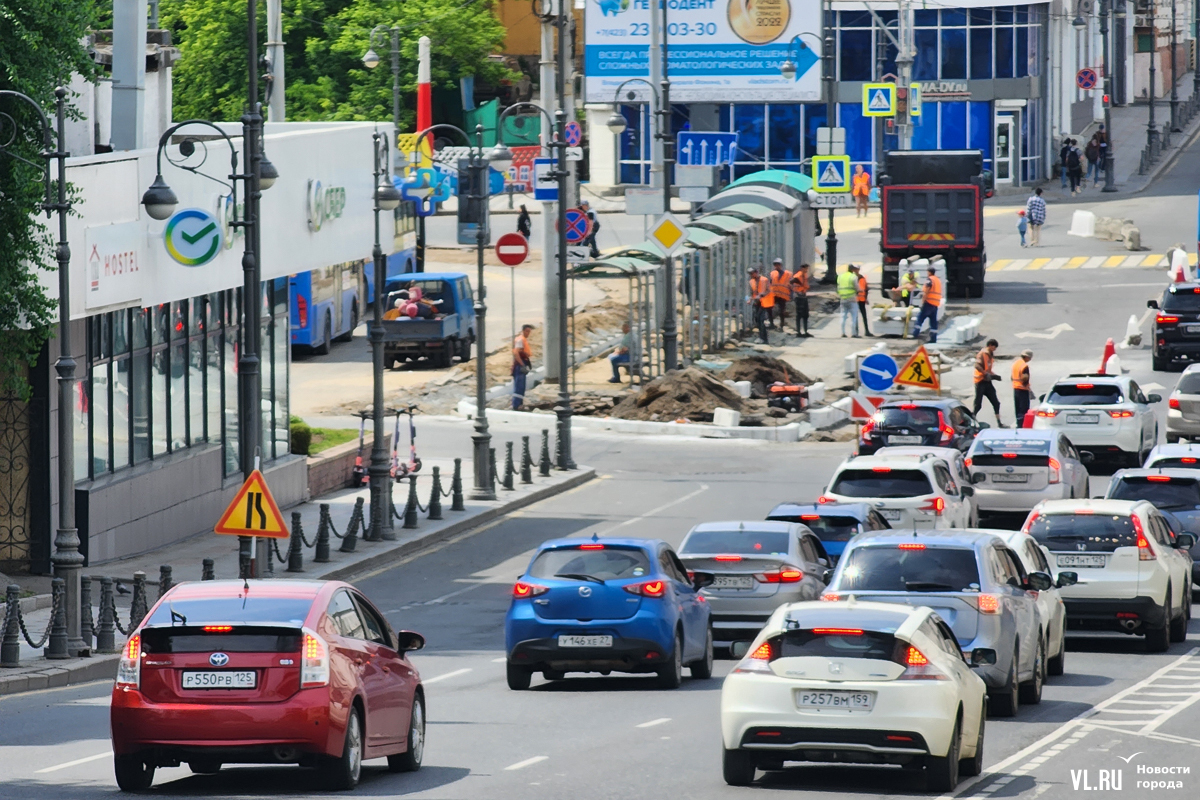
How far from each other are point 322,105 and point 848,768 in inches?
2782

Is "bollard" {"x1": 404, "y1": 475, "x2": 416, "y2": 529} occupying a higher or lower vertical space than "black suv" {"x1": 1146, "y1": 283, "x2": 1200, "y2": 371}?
lower

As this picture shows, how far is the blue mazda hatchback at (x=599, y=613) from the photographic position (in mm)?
18969

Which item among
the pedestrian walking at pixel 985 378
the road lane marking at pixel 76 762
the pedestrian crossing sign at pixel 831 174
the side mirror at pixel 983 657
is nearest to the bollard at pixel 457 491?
the pedestrian walking at pixel 985 378

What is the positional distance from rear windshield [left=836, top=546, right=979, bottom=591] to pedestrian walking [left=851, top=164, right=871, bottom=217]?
6198cm

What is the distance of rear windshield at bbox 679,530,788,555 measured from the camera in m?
21.8

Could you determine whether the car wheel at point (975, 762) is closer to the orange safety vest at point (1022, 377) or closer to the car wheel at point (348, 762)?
the car wheel at point (348, 762)

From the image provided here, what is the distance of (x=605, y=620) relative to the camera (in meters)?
19.0

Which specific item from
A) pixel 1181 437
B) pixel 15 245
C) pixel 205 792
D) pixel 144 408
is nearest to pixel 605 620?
pixel 205 792

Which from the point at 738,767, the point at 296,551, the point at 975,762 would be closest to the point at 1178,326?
the point at 296,551

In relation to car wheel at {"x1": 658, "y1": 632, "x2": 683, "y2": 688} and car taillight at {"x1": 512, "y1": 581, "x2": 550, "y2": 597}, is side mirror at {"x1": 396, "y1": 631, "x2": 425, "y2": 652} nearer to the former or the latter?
car taillight at {"x1": 512, "y1": 581, "x2": 550, "y2": 597}

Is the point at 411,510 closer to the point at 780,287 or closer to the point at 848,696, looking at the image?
the point at 848,696

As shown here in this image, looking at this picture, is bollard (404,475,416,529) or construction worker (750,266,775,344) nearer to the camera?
bollard (404,475,416,529)

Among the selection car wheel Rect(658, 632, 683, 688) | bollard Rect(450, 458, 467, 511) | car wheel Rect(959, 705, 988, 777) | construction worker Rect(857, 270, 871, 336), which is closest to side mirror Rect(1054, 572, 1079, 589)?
car wheel Rect(658, 632, 683, 688)

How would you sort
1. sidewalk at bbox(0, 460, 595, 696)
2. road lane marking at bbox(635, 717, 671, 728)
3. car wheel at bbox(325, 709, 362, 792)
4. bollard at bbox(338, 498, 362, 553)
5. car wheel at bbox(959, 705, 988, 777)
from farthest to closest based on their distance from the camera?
bollard at bbox(338, 498, 362, 553)
sidewalk at bbox(0, 460, 595, 696)
road lane marking at bbox(635, 717, 671, 728)
car wheel at bbox(959, 705, 988, 777)
car wheel at bbox(325, 709, 362, 792)
